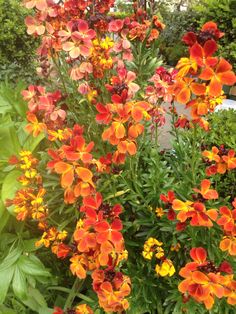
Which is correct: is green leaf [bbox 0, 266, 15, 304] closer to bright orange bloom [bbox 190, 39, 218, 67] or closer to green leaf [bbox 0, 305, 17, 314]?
green leaf [bbox 0, 305, 17, 314]

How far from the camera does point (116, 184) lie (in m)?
1.91

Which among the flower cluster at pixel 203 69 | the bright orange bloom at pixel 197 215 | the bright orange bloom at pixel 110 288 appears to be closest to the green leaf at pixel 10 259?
the bright orange bloom at pixel 110 288

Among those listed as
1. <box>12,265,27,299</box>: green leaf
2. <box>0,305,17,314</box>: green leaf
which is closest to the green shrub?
<box>12,265,27,299</box>: green leaf

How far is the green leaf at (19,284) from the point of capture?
181 cm

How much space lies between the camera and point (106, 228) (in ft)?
4.08

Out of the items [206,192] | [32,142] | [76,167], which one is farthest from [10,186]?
[206,192]

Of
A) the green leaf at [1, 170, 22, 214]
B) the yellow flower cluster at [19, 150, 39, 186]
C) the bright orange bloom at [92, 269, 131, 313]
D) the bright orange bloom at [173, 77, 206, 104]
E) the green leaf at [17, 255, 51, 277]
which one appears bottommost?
the green leaf at [17, 255, 51, 277]

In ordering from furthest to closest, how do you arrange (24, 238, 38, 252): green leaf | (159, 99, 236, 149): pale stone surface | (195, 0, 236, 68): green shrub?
(195, 0, 236, 68): green shrub, (159, 99, 236, 149): pale stone surface, (24, 238, 38, 252): green leaf

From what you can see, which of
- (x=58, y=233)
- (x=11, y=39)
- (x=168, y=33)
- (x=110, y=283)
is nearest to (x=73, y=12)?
(x=58, y=233)

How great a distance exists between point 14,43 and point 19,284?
307 centimetres

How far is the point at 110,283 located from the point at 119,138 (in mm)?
488

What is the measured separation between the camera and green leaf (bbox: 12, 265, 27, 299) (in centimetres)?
181

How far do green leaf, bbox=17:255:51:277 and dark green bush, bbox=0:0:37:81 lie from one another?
2411mm

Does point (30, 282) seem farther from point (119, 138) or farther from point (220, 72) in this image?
point (220, 72)
